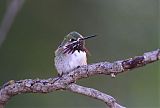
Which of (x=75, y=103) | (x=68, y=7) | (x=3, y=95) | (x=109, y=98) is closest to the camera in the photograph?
(x=109, y=98)

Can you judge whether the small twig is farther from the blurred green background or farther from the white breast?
the blurred green background

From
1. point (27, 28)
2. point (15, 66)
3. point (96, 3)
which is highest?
point (96, 3)

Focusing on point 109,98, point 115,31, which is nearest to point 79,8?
point 115,31

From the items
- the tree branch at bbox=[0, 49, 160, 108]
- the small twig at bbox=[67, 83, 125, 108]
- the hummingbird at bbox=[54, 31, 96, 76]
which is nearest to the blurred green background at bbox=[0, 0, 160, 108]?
the hummingbird at bbox=[54, 31, 96, 76]

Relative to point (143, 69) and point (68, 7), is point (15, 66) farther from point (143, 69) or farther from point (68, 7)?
point (143, 69)

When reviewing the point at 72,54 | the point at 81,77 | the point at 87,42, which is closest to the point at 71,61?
the point at 72,54

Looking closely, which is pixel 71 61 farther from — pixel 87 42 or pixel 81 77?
pixel 87 42


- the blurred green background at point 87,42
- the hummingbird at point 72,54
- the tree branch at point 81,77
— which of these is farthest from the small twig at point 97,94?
the blurred green background at point 87,42
